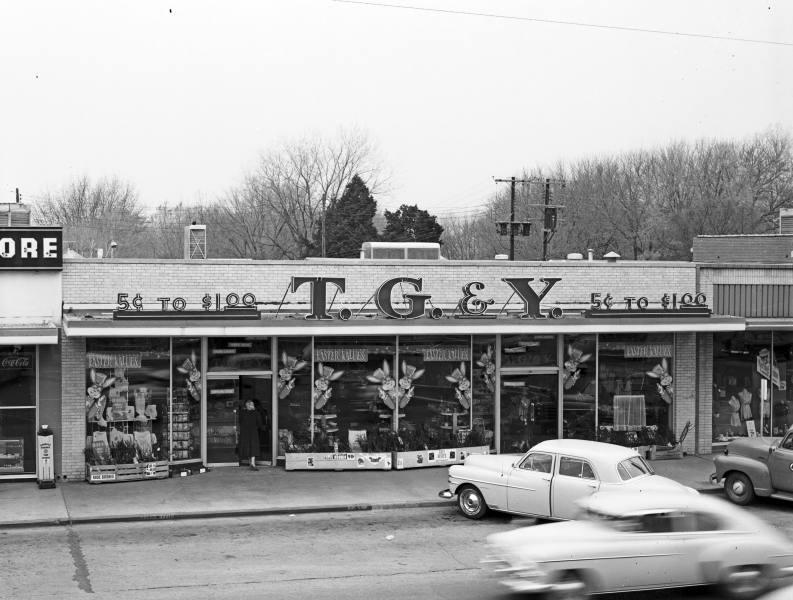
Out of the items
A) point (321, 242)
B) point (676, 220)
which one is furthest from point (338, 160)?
point (676, 220)

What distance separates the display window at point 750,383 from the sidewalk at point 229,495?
338cm

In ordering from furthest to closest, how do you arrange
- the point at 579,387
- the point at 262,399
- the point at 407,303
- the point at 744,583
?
the point at 579,387 < the point at 407,303 < the point at 262,399 < the point at 744,583

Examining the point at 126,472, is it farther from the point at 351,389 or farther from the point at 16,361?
the point at 351,389

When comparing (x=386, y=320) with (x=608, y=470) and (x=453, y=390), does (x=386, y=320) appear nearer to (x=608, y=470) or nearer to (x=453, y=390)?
(x=453, y=390)

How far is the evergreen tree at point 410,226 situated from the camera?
72312 mm

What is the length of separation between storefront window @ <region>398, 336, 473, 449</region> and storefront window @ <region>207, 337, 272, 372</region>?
3.15 m

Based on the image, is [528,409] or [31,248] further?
[528,409]

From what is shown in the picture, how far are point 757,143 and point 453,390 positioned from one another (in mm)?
60102

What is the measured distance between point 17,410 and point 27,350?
4.19 feet

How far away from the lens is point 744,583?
42.4 feet

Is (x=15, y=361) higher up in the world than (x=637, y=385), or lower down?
higher up

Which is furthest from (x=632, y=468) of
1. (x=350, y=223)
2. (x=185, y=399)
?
(x=350, y=223)

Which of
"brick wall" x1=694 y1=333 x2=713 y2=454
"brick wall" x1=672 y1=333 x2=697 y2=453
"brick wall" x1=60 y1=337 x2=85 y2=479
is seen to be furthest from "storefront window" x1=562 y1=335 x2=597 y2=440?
"brick wall" x1=60 y1=337 x2=85 y2=479

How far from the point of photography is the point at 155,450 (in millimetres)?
21906
